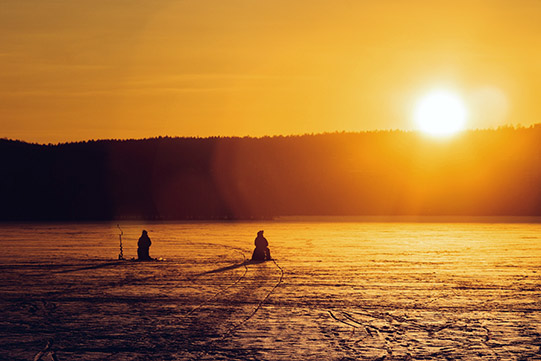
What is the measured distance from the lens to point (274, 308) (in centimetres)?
1414

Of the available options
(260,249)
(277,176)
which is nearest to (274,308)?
(260,249)

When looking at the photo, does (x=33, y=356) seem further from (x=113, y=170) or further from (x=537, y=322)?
(x=113, y=170)

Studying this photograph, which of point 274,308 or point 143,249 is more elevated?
point 143,249

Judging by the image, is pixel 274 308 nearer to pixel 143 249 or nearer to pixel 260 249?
pixel 260 249

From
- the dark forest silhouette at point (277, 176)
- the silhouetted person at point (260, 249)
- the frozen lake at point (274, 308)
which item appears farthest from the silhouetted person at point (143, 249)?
the dark forest silhouette at point (277, 176)

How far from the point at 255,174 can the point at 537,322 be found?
121699 millimetres

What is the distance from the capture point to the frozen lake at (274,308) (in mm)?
10531

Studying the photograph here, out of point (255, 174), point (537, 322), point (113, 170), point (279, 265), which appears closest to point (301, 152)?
point (255, 174)

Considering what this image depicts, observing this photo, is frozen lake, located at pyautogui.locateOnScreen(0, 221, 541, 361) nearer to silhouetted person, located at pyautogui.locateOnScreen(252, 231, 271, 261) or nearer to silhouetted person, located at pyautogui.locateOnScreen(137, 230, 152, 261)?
silhouetted person, located at pyautogui.locateOnScreen(252, 231, 271, 261)

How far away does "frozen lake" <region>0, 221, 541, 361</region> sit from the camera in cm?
1053

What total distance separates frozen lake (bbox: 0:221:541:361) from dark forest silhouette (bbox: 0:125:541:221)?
240 ft

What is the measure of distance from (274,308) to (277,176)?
384 feet

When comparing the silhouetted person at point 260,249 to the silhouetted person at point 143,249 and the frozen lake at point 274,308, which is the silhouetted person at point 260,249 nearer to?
the frozen lake at point 274,308

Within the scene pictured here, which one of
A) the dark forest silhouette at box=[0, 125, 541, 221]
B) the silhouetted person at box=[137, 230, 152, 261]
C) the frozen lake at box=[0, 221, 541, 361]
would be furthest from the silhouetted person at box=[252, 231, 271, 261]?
the dark forest silhouette at box=[0, 125, 541, 221]
